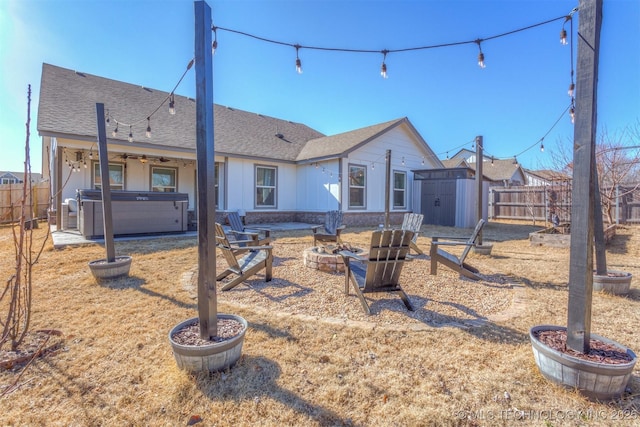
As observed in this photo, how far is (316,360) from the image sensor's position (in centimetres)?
226

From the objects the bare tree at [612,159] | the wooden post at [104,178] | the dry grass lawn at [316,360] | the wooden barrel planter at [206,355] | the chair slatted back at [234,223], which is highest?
the bare tree at [612,159]

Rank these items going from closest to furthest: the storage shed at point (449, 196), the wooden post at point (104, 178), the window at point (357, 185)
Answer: the wooden post at point (104, 178), the window at point (357, 185), the storage shed at point (449, 196)

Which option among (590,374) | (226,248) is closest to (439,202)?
(226,248)

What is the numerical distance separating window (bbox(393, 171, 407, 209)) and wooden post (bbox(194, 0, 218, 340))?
469 inches

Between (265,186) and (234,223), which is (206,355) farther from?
(265,186)

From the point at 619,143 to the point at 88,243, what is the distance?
16559 mm

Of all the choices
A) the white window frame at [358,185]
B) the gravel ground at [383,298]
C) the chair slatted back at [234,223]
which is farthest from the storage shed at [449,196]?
the chair slatted back at [234,223]

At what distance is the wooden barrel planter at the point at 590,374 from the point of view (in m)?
1.74

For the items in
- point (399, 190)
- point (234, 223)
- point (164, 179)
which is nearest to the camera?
point (234, 223)

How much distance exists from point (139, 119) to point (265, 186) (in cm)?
504

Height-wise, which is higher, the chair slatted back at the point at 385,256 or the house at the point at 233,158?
the house at the point at 233,158

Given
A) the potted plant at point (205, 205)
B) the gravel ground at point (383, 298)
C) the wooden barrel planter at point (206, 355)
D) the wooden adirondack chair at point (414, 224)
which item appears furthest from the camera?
the wooden adirondack chair at point (414, 224)

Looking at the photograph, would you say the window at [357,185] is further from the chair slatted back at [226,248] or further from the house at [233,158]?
the chair slatted back at [226,248]

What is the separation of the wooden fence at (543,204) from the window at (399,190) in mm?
5174
